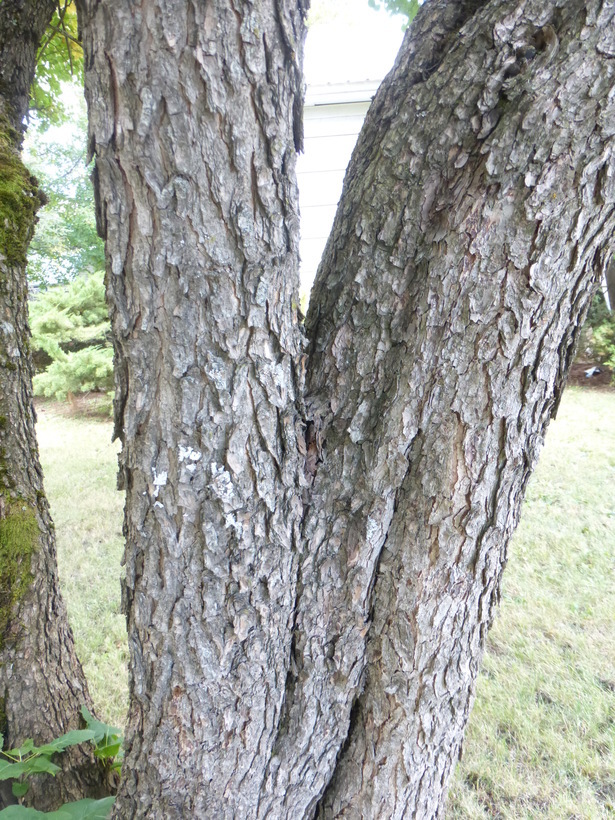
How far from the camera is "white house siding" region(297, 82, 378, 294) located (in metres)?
10.9

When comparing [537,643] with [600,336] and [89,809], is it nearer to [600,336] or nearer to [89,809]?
[89,809]

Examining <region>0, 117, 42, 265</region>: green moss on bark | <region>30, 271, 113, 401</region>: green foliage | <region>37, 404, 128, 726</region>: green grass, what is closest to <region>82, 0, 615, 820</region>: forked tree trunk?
<region>0, 117, 42, 265</region>: green moss on bark

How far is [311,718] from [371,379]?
0.86 meters

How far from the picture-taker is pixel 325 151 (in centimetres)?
1129

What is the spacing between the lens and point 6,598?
69.4 inches

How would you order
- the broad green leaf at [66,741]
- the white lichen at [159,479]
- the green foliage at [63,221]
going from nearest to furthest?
the white lichen at [159,479] → the broad green leaf at [66,741] → the green foliage at [63,221]

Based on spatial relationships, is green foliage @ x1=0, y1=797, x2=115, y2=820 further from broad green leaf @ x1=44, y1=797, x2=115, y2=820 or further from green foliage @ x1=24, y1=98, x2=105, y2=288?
green foliage @ x1=24, y1=98, x2=105, y2=288

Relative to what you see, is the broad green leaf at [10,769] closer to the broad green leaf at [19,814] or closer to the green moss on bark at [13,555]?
the broad green leaf at [19,814]

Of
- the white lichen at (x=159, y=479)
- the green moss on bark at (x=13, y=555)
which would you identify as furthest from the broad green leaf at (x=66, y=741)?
the white lichen at (x=159, y=479)

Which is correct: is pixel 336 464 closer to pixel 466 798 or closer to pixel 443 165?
pixel 443 165

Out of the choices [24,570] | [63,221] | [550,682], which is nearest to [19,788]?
[24,570]

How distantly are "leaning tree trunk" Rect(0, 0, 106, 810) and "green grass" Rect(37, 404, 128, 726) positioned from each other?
50.8 inches

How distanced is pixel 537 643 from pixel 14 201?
361 centimetres

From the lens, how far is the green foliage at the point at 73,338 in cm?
986
